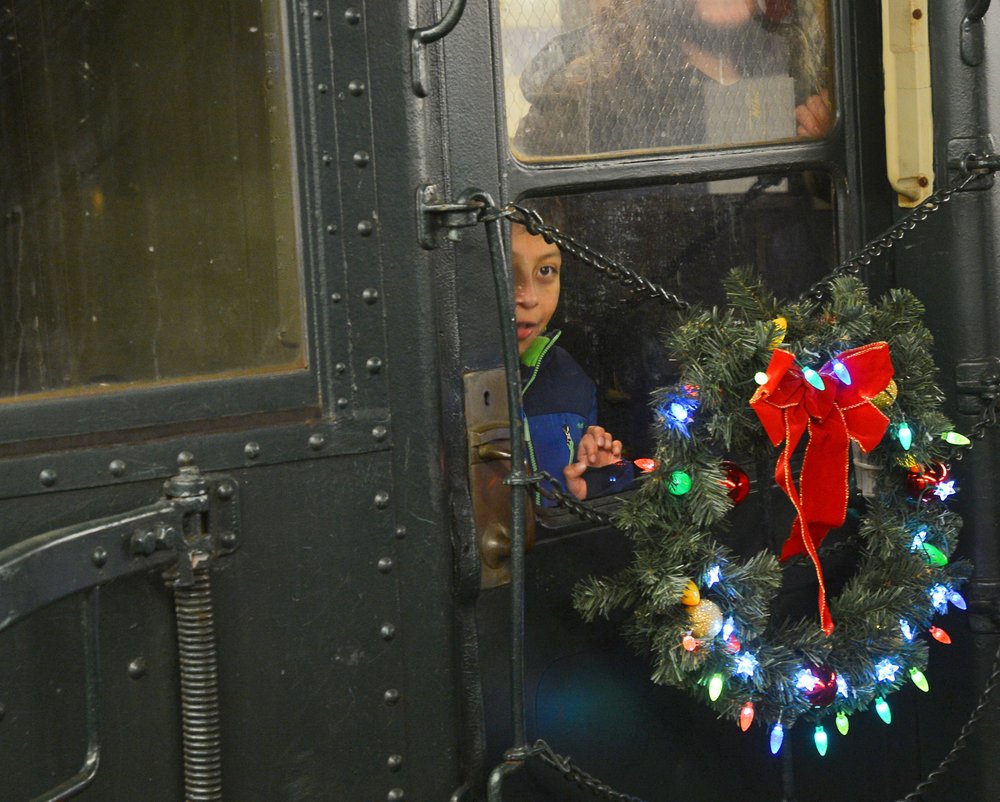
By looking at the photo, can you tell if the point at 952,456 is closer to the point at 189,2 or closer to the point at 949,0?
the point at 949,0

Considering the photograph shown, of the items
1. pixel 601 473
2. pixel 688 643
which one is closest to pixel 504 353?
pixel 601 473

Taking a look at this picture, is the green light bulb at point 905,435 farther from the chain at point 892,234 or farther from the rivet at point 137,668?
the rivet at point 137,668

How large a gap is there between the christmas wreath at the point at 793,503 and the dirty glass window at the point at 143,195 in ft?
2.34

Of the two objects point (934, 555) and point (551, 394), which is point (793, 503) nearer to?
point (934, 555)

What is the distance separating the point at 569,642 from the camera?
231 cm

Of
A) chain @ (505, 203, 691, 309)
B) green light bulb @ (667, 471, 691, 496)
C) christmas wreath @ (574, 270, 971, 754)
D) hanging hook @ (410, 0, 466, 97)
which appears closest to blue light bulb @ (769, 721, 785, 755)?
christmas wreath @ (574, 270, 971, 754)

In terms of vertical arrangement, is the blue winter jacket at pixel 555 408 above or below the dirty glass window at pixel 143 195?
below

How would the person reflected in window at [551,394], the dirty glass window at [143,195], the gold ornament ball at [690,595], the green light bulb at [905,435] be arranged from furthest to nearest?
the green light bulb at [905,435]
the person reflected in window at [551,394]
the gold ornament ball at [690,595]
the dirty glass window at [143,195]

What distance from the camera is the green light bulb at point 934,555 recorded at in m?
2.40

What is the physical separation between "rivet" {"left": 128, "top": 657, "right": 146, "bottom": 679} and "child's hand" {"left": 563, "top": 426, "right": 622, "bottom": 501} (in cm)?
85

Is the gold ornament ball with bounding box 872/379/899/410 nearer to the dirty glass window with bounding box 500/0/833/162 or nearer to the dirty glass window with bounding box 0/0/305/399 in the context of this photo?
the dirty glass window with bounding box 500/0/833/162

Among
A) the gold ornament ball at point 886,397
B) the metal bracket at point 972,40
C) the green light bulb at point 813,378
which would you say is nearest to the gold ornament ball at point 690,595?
the green light bulb at point 813,378

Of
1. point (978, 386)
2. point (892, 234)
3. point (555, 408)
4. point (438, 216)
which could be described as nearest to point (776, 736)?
point (555, 408)

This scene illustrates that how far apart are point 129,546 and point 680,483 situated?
0.94m
